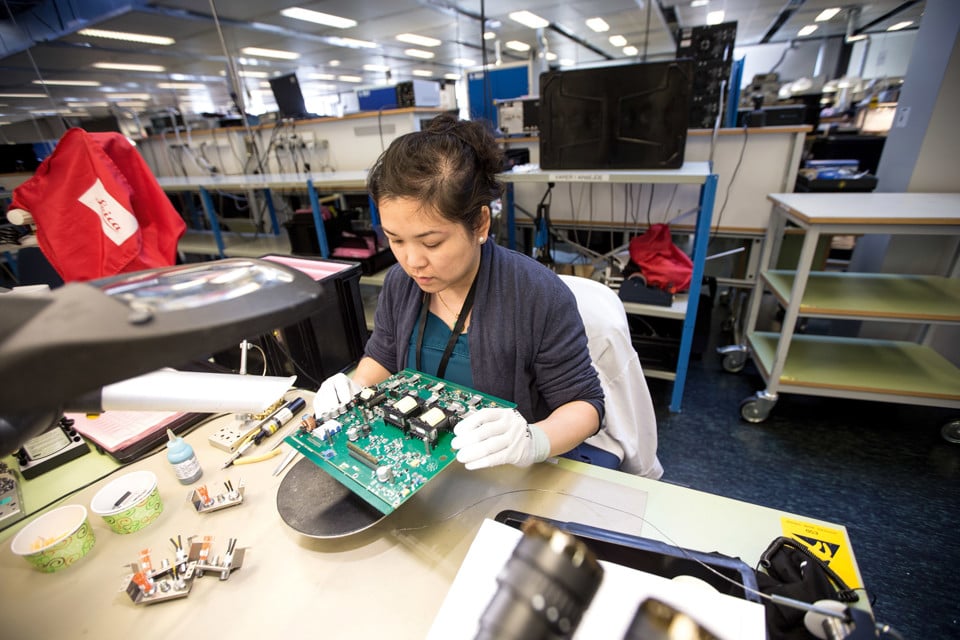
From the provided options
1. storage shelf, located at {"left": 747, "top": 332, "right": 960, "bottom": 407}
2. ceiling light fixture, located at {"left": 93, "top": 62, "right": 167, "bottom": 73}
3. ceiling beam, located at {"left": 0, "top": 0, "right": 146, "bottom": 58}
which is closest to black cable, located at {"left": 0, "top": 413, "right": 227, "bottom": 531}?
storage shelf, located at {"left": 747, "top": 332, "right": 960, "bottom": 407}

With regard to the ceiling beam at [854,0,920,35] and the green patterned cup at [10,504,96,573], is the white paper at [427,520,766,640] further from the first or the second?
the ceiling beam at [854,0,920,35]

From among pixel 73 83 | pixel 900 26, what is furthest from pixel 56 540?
pixel 900 26

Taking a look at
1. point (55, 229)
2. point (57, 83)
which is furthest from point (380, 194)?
point (57, 83)

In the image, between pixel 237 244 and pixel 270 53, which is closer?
pixel 237 244

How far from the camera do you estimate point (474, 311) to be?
0.96 m

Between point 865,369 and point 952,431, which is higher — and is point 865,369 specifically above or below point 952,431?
above

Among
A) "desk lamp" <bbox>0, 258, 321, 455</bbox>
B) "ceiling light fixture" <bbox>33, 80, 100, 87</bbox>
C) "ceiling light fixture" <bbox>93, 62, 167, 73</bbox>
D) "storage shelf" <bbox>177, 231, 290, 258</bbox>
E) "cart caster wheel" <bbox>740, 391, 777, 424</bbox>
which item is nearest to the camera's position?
"desk lamp" <bbox>0, 258, 321, 455</bbox>

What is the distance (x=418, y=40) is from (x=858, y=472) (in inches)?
373

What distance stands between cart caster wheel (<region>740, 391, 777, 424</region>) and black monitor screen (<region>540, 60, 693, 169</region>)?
1.20m

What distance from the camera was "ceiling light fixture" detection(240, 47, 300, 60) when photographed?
7.74 m

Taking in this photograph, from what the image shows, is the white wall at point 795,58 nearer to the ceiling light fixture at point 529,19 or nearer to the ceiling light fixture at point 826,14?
the ceiling light fixture at point 826,14

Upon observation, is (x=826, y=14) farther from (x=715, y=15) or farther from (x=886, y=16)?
(x=715, y=15)

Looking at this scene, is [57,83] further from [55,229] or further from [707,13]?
[707,13]

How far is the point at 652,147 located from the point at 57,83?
1173 centimetres
